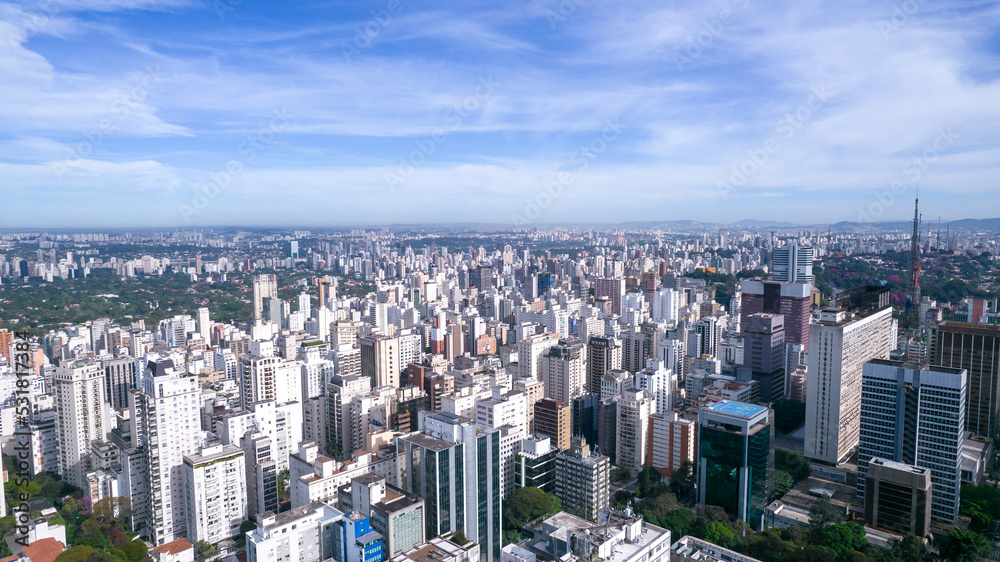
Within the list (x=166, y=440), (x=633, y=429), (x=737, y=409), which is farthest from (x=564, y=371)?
(x=166, y=440)

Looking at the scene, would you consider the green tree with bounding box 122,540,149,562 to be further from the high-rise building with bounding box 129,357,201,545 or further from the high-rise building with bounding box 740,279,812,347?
the high-rise building with bounding box 740,279,812,347

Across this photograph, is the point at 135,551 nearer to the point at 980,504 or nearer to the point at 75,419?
the point at 75,419

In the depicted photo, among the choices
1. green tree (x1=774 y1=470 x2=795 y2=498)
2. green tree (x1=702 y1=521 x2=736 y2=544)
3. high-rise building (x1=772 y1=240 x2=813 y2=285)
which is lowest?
green tree (x1=774 y1=470 x2=795 y2=498)

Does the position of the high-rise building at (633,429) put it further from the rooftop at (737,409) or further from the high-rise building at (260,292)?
the high-rise building at (260,292)

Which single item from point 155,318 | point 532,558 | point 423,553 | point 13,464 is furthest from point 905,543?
point 155,318

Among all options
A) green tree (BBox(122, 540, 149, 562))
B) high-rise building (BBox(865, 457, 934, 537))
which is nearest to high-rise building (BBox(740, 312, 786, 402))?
high-rise building (BBox(865, 457, 934, 537))

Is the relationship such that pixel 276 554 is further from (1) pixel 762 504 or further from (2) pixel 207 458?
(1) pixel 762 504
